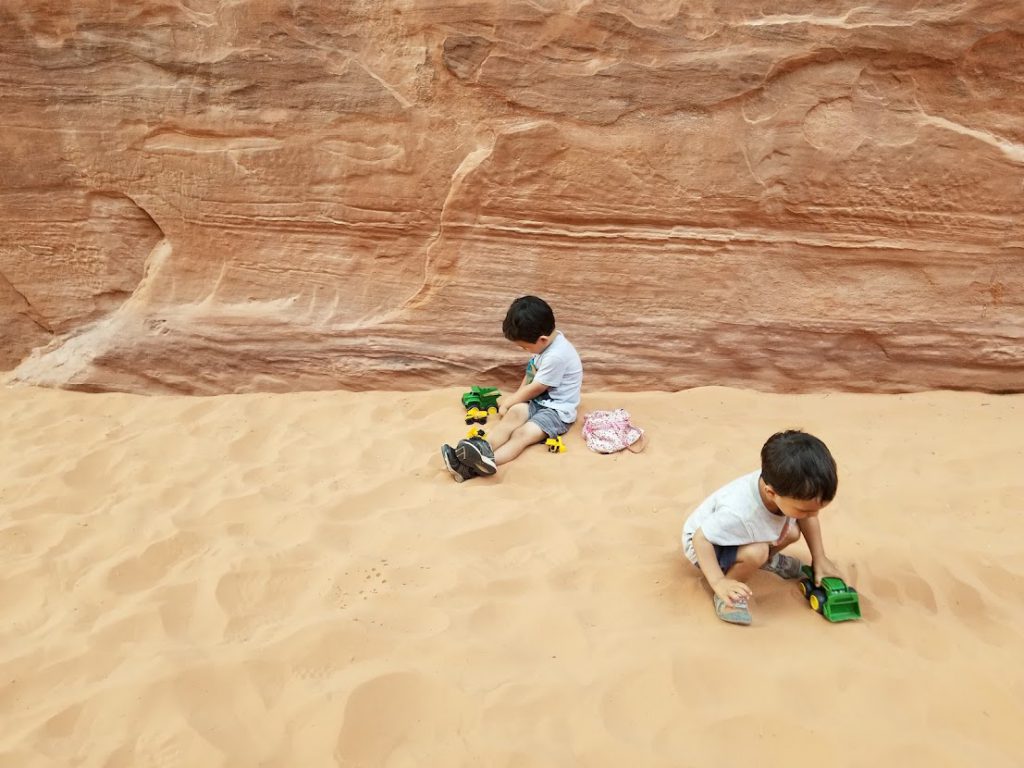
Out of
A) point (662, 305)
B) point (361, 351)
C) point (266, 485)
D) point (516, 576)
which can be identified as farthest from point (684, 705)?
point (361, 351)

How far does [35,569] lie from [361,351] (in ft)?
6.73

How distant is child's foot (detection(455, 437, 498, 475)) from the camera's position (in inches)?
126

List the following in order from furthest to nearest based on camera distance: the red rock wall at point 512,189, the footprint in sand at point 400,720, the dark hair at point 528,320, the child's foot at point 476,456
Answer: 1. the red rock wall at point 512,189
2. the dark hair at point 528,320
3. the child's foot at point 476,456
4. the footprint in sand at point 400,720

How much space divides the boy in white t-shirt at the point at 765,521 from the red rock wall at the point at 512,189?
6.18 ft

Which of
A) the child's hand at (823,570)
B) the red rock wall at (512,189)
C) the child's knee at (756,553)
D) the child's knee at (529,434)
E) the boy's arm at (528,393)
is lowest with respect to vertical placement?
the child's knee at (529,434)

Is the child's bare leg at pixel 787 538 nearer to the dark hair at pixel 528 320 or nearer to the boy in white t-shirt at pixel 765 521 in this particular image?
the boy in white t-shirt at pixel 765 521

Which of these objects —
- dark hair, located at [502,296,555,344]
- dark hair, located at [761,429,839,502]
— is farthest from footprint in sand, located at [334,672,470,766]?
dark hair, located at [502,296,555,344]

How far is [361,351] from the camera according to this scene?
4.36 metres

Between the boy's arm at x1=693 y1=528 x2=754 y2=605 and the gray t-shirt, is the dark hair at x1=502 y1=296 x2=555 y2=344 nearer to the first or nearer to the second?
the gray t-shirt

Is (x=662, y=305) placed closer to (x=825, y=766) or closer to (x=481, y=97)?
(x=481, y=97)

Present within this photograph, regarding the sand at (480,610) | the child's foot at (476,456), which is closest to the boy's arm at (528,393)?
the sand at (480,610)

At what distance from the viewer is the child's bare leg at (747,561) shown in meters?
2.32

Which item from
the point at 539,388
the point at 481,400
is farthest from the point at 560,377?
the point at 481,400

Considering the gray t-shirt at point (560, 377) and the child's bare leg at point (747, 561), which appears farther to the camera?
the gray t-shirt at point (560, 377)
